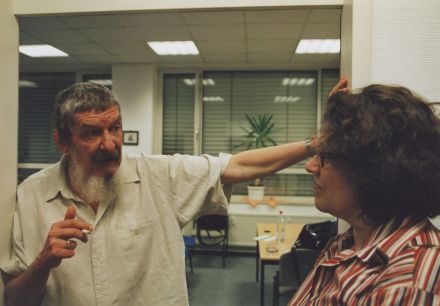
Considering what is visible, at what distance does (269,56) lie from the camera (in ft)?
16.5

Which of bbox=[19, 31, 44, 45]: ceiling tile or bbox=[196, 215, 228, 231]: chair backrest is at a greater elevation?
bbox=[19, 31, 44, 45]: ceiling tile

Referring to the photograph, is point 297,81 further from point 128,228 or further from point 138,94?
point 128,228

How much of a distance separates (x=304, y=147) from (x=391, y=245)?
40 cm

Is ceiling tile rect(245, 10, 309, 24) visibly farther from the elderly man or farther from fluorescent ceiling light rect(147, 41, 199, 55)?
the elderly man

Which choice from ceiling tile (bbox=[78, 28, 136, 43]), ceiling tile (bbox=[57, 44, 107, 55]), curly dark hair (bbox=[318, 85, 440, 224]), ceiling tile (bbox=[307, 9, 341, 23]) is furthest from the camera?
ceiling tile (bbox=[57, 44, 107, 55])

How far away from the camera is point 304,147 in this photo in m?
1.01

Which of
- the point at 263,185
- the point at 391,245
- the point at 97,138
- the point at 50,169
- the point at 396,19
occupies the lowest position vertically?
the point at 263,185

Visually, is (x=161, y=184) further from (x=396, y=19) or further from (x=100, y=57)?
(x=100, y=57)

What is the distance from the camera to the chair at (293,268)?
271 centimetres

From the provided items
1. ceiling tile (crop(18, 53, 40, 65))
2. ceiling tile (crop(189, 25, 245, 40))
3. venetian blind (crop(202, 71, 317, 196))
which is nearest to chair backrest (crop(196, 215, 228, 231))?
venetian blind (crop(202, 71, 317, 196))

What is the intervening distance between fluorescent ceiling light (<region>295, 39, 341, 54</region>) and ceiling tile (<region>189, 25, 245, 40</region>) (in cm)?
87

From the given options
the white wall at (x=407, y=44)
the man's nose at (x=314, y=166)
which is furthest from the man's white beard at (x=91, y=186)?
the white wall at (x=407, y=44)

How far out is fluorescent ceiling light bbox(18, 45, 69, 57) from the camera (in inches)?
186

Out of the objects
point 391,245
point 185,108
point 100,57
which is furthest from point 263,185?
point 391,245
